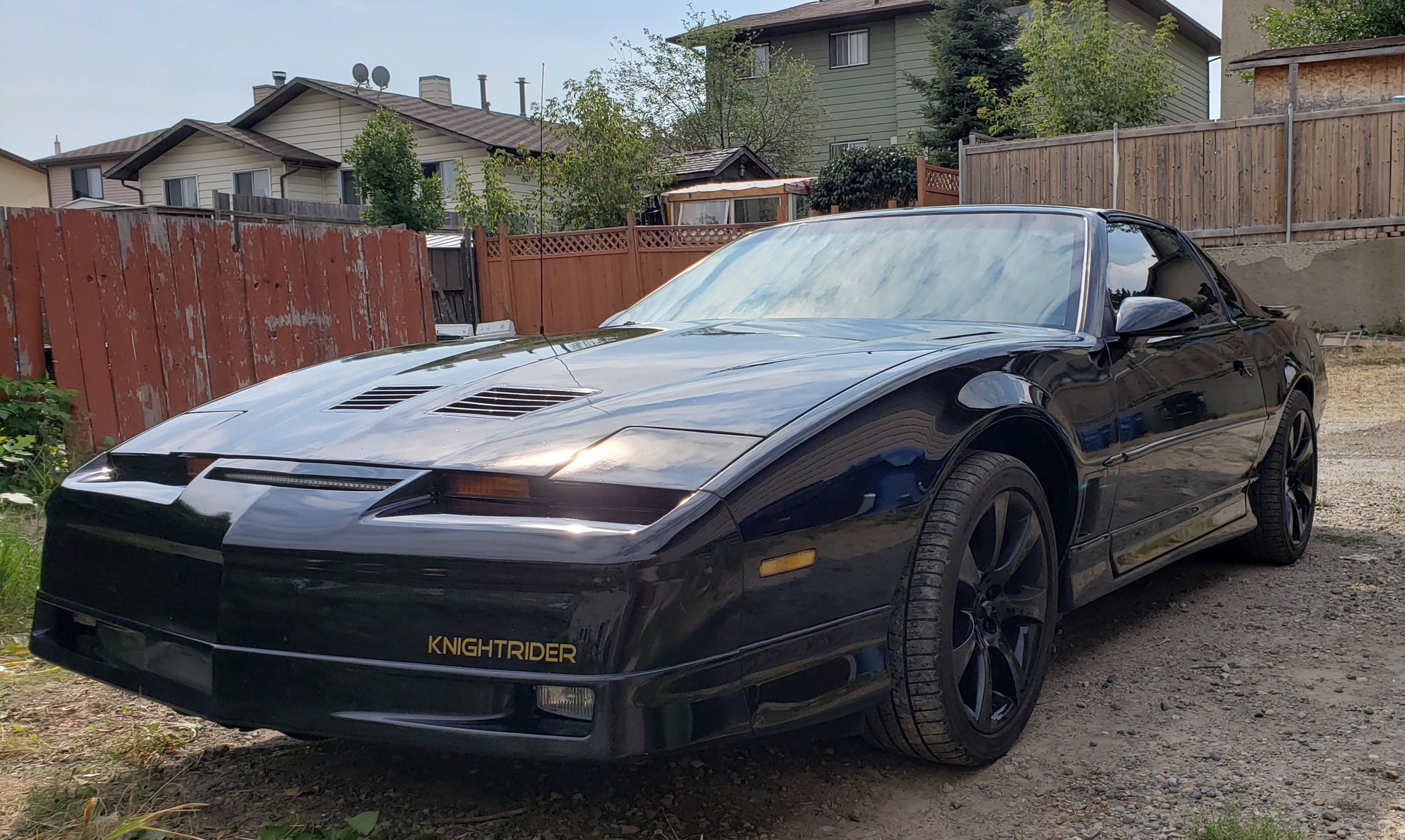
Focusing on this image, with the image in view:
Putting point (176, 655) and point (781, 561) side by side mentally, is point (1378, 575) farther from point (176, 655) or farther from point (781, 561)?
point (176, 655)

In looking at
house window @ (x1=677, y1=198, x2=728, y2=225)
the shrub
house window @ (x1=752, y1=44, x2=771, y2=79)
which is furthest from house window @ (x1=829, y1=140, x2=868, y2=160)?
the shrub

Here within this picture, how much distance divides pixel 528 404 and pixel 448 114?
28431 mm

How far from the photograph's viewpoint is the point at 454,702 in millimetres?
2057

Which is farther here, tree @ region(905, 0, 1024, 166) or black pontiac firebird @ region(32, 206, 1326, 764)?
tree @ region(905, 0, 1024, 166)

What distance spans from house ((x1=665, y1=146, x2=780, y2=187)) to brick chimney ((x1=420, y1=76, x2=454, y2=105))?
11929 millimetres

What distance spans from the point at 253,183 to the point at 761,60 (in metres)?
14.0

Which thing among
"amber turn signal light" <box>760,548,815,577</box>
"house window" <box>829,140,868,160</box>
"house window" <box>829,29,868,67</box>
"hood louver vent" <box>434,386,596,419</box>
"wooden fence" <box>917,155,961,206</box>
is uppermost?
"house window" <box>829,29,868,67</box>

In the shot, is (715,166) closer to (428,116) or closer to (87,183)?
(428,116)

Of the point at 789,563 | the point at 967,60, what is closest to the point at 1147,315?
the point at 789,563

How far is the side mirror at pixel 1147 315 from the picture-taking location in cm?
346

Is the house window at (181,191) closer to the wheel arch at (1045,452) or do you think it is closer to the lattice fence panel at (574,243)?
the lattice fence panel at (574,243)

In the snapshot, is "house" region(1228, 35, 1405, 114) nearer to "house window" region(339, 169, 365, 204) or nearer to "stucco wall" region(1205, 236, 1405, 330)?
"stucco wall" region(1205, 236, 1405, 330)

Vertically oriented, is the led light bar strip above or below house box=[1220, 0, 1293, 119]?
below

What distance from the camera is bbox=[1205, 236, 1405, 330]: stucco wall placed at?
13086 millimetres
